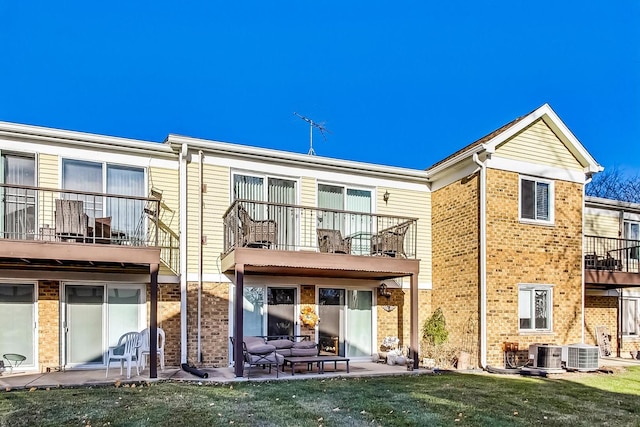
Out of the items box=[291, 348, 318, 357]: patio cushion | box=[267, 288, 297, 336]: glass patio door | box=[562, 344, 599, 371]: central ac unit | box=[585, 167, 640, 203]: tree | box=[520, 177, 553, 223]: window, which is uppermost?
box=[585, 167, 640, 203]: tree

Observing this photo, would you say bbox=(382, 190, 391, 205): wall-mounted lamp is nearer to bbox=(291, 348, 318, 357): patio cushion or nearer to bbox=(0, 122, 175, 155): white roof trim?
bbox=(291, 348, 318, 357): patio cushion

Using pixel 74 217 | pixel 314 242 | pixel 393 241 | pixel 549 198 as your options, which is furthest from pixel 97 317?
pixel 549 198

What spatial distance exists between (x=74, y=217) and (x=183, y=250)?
2.44 meters

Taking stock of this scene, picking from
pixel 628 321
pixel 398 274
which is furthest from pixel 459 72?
pixel 398 274

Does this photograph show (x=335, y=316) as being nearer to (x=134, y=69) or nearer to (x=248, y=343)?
(x=248, y=343)

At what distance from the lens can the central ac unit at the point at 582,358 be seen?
11.7 metres

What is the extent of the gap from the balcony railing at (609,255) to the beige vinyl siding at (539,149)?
2968mm

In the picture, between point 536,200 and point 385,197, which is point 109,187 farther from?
point 536,200

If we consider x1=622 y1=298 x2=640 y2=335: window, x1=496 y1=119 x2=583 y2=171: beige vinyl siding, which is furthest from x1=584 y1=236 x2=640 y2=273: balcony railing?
x1=496 y1=119 x2=583 y2=171: beige vinyl siding

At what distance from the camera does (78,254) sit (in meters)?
9.36

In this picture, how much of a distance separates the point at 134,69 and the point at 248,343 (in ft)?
168

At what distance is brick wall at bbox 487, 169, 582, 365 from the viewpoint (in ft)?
39.9

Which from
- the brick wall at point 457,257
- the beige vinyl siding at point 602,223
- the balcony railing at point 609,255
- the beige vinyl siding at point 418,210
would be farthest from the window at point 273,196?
the beige vinyl siding at point 602,223

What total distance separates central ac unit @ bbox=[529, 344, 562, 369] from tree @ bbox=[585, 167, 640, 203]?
24.0 meters
